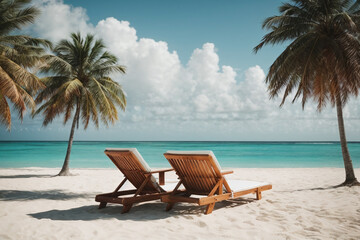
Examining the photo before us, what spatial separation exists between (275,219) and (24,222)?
11.6 feet

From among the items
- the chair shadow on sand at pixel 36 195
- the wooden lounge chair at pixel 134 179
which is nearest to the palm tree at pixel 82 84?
the chair shadow on sand at pixel 36 195

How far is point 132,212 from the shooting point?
14.6ft

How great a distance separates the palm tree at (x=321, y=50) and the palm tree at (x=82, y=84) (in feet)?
21.5

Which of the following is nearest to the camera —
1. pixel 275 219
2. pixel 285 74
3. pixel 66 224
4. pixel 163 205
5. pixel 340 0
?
pixel 66 224

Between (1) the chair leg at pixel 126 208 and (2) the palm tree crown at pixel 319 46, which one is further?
(2) the palm tree crown at pixel 319 46

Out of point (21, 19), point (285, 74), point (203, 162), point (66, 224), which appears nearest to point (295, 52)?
point (285, 74)

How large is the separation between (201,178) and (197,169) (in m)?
0.23

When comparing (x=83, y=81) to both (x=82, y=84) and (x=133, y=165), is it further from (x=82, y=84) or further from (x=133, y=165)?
(x=133, y=165)

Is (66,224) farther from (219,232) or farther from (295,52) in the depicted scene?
(295,52)

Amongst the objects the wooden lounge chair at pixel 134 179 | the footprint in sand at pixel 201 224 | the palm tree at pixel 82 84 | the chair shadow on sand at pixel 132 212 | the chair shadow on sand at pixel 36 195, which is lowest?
the chair shadow on sand at pixel 36 195

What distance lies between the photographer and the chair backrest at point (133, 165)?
178 inches

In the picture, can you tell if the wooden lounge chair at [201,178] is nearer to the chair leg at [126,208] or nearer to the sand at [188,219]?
the sand at [188,219]

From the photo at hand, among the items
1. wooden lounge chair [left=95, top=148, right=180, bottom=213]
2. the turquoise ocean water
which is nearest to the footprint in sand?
wooden lounge chair [left=95, top=148, right=180, bottom=213]

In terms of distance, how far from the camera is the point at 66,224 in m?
3.66
